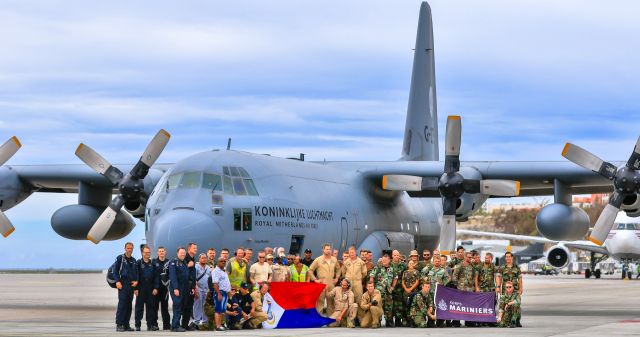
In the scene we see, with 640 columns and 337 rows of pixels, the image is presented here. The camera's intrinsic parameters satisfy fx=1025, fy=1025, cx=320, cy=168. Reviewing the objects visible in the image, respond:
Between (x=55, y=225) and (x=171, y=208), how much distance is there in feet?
31.3

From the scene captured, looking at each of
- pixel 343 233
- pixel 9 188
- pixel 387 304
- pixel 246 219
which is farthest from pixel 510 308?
pixel 9 188

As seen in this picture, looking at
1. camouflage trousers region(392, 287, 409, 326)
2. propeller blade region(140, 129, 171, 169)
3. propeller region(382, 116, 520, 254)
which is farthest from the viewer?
propeller region(382, 116, 520, 254)

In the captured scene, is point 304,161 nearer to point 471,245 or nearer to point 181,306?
point 181,306

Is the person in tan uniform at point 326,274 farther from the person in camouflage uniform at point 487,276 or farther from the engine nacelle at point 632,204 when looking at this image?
the engine nacelle at point 632,204

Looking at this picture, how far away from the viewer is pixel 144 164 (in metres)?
24.9

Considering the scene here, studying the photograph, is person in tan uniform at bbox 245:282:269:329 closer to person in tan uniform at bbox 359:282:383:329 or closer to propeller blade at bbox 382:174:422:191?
person in tan uniform at bbox 359:282:383:329

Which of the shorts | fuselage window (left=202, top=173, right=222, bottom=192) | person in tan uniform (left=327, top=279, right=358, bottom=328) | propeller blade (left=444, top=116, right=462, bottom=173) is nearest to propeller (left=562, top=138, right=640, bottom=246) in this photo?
propeller blade (left=444, top=116, right=462, bottom=173)

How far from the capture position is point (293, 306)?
18531 millimetres

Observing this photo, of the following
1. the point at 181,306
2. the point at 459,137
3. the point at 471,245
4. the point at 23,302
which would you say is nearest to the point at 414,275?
the point at 181,306

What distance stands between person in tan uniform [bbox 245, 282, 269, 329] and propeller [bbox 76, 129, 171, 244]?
25.5 feet

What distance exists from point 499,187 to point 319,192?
4.79 meters

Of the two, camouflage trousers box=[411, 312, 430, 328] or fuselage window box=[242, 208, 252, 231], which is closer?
camouflage trousers box=[411, 312, 430, 328]

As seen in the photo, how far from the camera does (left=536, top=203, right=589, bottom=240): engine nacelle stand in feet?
82.4

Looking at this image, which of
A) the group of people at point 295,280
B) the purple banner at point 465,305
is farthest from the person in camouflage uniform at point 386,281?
the purple banner at point 465,305
